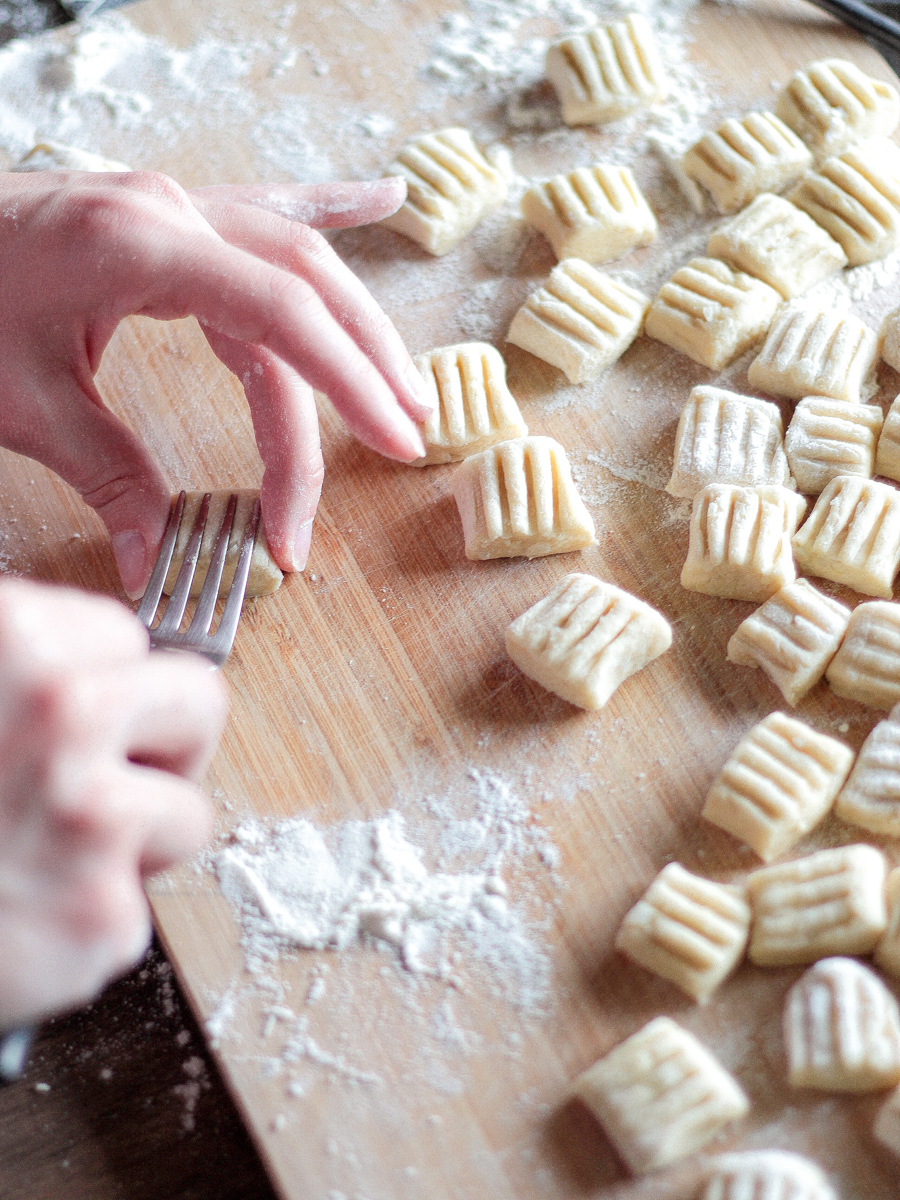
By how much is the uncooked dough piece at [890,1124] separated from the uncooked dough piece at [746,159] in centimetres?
193

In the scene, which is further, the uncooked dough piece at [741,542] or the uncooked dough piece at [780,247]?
the uncooked dough piece at [780,247]

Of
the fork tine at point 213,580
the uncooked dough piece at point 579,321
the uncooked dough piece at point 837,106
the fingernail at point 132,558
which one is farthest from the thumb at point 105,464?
the uncooked dough piece at point 837,106

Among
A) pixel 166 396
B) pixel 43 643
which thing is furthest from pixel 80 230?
pixel 43 643

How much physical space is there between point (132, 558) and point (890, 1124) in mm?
1606

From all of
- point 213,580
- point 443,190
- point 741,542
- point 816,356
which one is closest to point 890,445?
point 816,356

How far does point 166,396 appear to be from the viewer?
2398 millimetres

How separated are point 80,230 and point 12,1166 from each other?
1.66 m

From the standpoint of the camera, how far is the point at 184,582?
203 cm

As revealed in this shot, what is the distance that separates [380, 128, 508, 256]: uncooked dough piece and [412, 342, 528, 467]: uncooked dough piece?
0.40m

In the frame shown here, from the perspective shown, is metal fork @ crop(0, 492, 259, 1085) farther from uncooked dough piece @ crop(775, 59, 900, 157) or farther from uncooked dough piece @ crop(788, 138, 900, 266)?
uncooked dough piece @ crop(775, 59, 900, 157)

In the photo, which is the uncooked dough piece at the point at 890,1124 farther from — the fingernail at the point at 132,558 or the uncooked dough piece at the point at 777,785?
the fingernail at the point at 132,558

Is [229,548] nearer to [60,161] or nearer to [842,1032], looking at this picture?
[60,161]

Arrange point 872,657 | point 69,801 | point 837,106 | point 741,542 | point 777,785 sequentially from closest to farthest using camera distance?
point 69,801 → point 777,785 → point 872,657 → point 741,542 → point 837,106

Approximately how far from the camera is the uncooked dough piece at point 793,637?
1.98m
